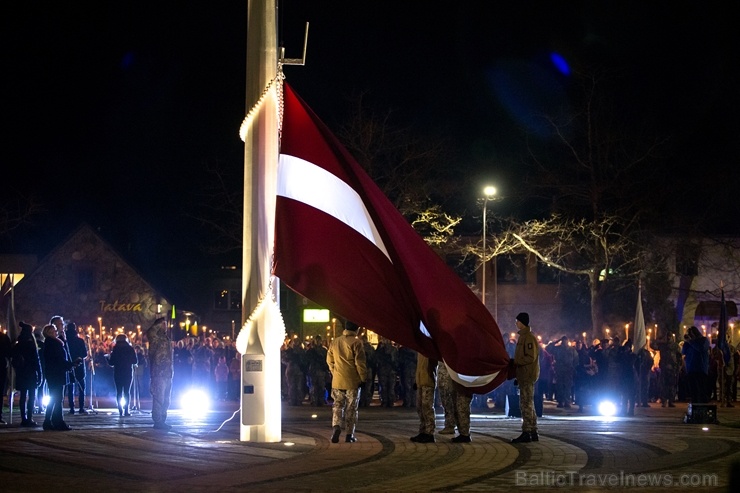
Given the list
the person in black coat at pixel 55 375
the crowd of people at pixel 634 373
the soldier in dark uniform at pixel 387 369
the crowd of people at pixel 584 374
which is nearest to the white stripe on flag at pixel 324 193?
the person in black coat at pixel 55 375

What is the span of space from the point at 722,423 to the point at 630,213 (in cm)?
2081

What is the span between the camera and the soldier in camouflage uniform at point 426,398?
15703 mm

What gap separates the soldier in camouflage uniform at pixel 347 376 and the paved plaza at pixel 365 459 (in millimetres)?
463

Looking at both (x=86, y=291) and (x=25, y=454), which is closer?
(x=25, y=454)

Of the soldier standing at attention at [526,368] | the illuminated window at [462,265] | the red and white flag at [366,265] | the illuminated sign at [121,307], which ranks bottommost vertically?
the soldier standing at attention at [526,368]

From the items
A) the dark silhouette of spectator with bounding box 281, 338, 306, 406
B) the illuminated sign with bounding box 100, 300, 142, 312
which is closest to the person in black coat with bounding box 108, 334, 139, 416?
the dark silhouette of spectator with bounding box 281, 338, 306, 406

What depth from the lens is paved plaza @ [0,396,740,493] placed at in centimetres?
1099

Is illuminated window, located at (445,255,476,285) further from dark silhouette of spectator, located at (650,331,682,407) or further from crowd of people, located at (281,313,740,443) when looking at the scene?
dark silhouette of spectator, located at (650,331,682,407)

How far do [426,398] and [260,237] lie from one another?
367 cm

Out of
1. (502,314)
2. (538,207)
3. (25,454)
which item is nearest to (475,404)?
(25,454)

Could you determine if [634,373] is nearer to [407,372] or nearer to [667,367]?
[667,367]

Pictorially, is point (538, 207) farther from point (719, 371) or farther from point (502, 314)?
point (719, 371)

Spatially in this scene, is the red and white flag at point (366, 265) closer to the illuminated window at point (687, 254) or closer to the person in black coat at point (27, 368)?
the person in black coat at point (27, 368)

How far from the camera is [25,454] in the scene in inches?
543
